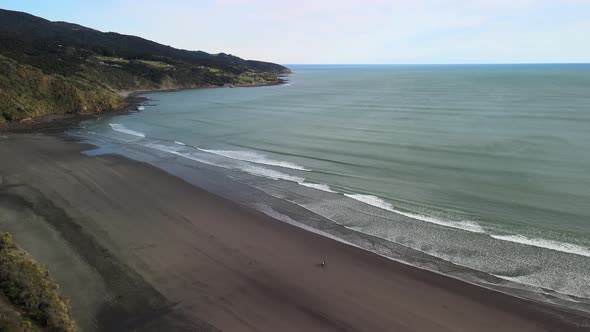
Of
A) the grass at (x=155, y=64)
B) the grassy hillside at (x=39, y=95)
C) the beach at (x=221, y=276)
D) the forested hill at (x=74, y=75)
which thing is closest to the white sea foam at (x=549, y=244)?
the beach at (x=221, y=276)

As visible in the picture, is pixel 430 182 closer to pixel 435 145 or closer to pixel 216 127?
pixel 435 145

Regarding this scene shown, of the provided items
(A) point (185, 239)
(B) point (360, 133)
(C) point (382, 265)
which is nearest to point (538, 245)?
(C) point (382, 265)

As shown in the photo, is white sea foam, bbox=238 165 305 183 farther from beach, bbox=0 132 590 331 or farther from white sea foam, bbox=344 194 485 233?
beach, bbox=0 132 590 331

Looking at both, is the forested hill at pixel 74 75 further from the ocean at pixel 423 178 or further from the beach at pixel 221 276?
the beach at pixel 221 276

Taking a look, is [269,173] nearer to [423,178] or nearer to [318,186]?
[318,186]

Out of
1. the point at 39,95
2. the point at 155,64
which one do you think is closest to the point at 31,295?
the point at 39,95

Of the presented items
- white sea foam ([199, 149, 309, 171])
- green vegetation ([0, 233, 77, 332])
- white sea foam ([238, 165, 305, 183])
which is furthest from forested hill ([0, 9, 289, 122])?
green vegetation ([0, 233, 77, 332])
